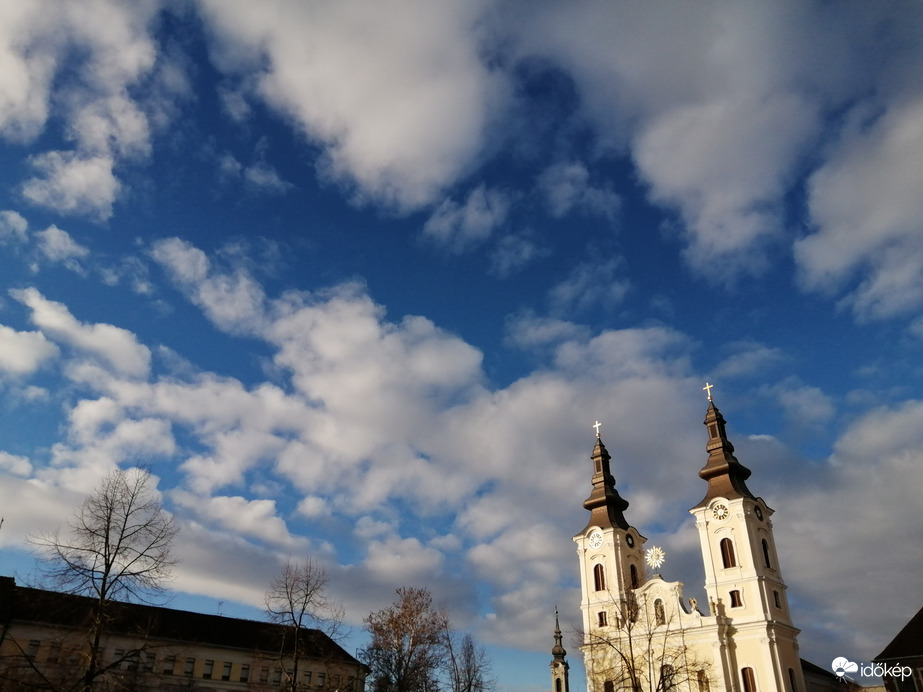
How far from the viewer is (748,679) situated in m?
52.3

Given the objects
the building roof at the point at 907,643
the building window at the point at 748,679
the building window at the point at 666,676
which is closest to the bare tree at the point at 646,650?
the building window at the point at 748,679

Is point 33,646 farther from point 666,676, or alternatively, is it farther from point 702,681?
point 702,681

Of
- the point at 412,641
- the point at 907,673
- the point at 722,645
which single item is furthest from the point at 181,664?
the point at 907,673

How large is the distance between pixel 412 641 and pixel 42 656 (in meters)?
32.5

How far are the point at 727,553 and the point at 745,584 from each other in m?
2.78

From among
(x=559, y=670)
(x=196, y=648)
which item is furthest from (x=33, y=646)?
(x=559, y=670)

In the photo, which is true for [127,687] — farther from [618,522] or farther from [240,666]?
[618,522]

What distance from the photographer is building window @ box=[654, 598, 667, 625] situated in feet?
189

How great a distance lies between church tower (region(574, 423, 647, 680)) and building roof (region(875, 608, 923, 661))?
21236mm

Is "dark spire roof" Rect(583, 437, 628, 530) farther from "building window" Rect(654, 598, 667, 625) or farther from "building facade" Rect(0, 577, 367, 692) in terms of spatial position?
"building facade" Rect(0, 577, 367, 692)

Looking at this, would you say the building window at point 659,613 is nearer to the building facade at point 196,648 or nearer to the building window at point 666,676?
the building window at point 666,676

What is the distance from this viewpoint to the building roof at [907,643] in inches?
2264

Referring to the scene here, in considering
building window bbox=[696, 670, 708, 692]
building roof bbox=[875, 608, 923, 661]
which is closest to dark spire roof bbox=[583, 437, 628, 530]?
building window bbox=[696, 670, 708, 692]

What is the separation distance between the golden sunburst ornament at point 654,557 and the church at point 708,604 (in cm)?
11
